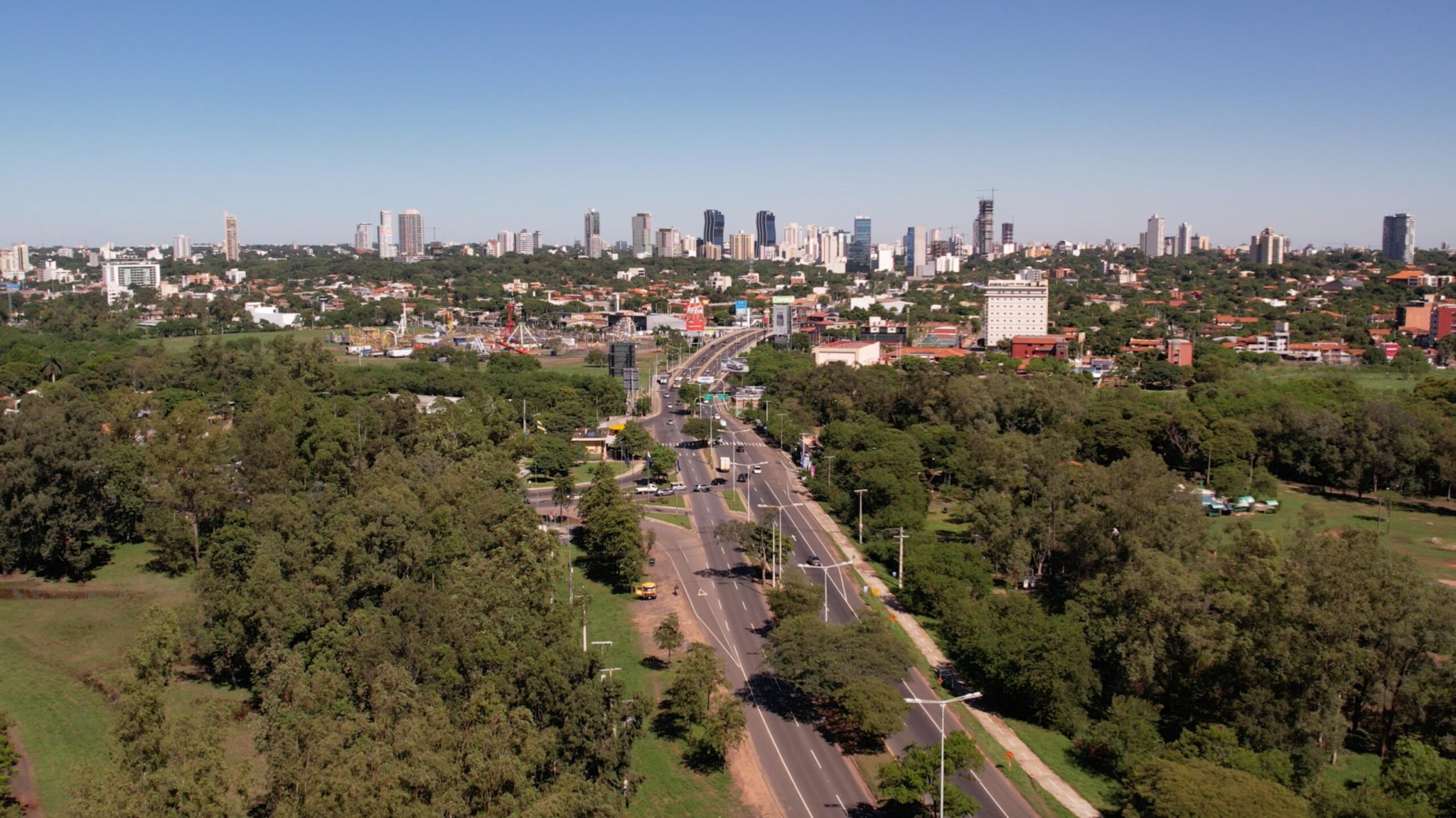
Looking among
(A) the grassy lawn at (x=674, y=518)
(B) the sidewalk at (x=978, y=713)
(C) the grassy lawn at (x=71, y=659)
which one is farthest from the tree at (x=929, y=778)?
(A) the grassy lawn at (x=674, y=518)

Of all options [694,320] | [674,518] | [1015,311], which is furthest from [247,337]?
[674,518]

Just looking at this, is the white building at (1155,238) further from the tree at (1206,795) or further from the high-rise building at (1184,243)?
the tree at (1206,795)

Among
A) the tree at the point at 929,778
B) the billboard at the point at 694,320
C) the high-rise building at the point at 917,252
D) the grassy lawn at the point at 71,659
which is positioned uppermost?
the high-rise building at the point at 917,252

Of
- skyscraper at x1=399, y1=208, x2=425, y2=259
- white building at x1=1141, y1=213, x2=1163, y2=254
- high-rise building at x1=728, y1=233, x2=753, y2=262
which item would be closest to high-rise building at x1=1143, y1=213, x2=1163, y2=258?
white building at x1=1141, y1=213, x2=1163, y2=254

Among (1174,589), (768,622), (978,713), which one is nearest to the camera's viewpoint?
(1174,589)

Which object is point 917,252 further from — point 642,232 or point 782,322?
point 782,322
